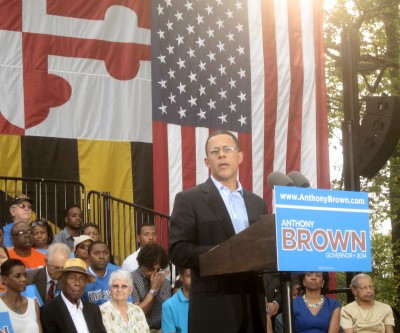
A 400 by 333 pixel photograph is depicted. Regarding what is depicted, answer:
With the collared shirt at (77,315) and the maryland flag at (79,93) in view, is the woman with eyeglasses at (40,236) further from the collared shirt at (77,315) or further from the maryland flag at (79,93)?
the collared shirt at (77,315)

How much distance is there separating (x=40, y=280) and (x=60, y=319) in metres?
1.30

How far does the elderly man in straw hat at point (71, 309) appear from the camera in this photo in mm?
7582

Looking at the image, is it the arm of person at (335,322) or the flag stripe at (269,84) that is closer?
the arm of person at (335,322)

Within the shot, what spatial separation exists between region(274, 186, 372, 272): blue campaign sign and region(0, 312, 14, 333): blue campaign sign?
383cm

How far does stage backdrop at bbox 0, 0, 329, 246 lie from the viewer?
1295cm

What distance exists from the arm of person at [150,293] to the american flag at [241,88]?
4279 mm

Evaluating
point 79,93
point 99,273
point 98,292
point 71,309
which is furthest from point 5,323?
point 79,93

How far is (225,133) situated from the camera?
177 inches

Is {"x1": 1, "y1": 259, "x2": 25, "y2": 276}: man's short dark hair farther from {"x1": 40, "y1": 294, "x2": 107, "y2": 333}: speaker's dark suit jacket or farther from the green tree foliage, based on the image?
the green tree foliage

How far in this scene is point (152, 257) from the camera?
9594mm

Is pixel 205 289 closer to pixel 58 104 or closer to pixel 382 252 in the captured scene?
pixel 58 104

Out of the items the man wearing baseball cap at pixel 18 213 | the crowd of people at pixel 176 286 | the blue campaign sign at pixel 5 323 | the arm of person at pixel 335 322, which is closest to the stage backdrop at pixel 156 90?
the man wearing baseball cap at pixel 18 213

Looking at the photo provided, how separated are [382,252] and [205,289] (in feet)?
63.5

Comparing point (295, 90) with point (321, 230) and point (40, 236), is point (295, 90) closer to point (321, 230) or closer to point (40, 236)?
point (40, 236)
